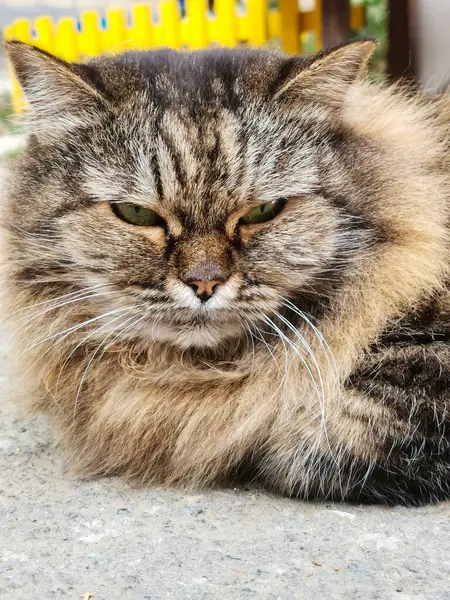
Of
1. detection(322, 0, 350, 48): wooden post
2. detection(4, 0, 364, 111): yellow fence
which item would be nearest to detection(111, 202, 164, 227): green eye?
detection(4, 0, 364, 111): yellow fence

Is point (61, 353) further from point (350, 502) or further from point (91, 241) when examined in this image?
point (350, 502)

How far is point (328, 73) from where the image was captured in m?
1.63

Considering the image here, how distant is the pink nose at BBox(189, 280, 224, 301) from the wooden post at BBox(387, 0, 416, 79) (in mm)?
2792

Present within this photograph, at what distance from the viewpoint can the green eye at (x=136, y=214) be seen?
158 cm

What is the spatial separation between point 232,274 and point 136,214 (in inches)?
9.9

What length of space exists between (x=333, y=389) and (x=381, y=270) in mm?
295

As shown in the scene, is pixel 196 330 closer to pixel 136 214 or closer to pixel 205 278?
pixel 205 278

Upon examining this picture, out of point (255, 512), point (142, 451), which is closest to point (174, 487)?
point (142, 451)

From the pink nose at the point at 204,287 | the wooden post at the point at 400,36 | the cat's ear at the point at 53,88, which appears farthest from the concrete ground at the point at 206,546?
the wooden post at the point at 400,36

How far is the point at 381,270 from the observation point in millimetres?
1711

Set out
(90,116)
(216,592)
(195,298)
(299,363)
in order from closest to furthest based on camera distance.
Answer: (216,592), (195,298), (90,116), (299,363)

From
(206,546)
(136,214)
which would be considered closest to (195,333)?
(136,214)

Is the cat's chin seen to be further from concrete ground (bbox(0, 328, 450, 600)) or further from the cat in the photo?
concrete ground (bbox(0, 328, 450, 600))

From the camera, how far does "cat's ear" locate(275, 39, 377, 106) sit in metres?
1.60
